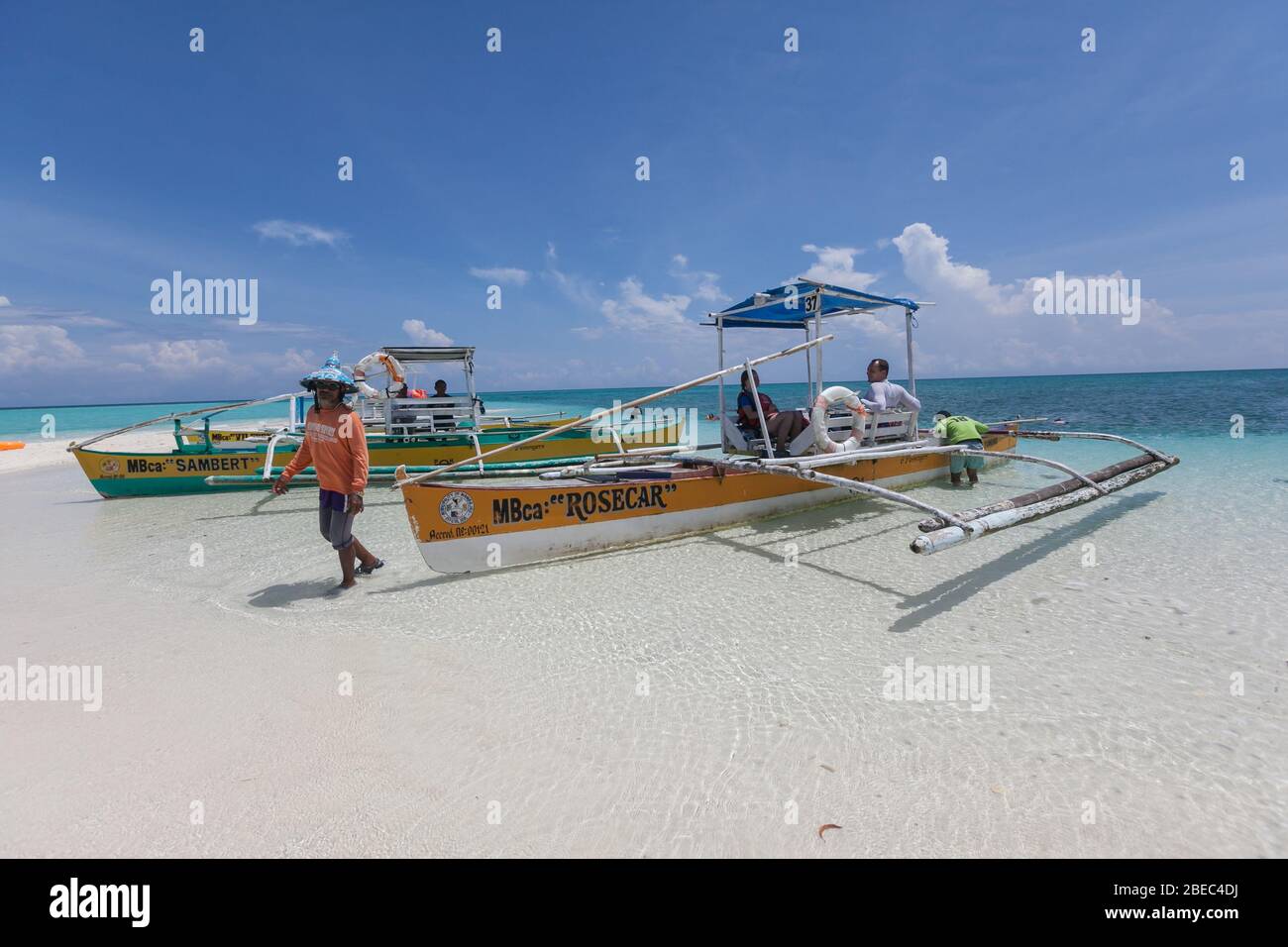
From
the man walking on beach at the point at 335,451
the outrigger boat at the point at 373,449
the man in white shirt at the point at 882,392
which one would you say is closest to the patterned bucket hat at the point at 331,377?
the man walking on beach at the point at 335,451

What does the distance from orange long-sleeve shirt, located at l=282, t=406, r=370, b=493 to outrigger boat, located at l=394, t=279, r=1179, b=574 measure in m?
0.46

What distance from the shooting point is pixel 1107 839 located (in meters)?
2.23

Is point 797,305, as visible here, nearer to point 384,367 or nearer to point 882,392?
point 882,392

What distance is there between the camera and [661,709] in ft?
10.7

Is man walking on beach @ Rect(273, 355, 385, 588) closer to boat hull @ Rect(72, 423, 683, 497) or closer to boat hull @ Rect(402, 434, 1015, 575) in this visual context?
boat hull @ Rect(402, 434, 1015, 575)

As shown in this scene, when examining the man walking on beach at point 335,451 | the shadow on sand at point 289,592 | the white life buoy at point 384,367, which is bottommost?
the shadow on sand at point 289,592

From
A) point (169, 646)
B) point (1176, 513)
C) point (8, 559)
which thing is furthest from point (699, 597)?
point (8, 559)

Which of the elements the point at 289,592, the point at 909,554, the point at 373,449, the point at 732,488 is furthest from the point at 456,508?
the point at 373,449

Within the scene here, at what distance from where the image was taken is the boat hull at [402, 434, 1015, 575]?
5.29 m

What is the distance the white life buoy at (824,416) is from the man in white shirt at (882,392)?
676 mm

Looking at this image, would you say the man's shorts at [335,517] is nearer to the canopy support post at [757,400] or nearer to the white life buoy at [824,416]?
the canopy support post at [757,400]

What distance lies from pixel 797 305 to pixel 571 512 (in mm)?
5316

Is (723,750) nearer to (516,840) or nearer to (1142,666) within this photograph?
(516,840)

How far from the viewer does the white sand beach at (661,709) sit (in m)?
2.32
